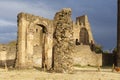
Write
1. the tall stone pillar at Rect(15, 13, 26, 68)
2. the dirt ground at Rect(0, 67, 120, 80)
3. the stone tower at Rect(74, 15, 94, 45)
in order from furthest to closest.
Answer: the stone tower at Rect(74, 15, 94, 45)
the tall stone pillar at Rect(15, 13, 26, 68)
the dirt ground at Rect(0, 67, 120, 80)

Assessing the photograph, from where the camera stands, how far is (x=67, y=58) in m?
24.0

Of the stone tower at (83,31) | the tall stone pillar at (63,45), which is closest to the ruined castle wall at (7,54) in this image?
the stone tower at (83,31)

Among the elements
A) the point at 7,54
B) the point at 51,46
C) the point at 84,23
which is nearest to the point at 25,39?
the point at 51,46

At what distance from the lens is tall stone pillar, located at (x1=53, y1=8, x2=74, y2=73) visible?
A: 24016 mm

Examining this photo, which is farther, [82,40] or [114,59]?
[82,40]

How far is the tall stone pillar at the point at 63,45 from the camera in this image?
2402 cm

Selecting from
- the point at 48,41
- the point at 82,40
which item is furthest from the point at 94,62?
the point at 82,40

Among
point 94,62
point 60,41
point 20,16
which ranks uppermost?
point 20,16

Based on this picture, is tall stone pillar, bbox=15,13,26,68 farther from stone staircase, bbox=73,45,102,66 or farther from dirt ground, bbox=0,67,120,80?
stone staircase, bbox=73,45,102,66

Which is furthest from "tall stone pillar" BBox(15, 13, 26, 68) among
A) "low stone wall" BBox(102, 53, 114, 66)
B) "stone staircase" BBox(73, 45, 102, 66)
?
"low stone wall" BBox(102, 53, 114, 66)

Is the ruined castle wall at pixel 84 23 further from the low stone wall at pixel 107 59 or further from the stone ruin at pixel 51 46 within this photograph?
the low stone wall at pixel 107 59

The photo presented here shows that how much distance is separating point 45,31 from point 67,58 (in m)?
16.2

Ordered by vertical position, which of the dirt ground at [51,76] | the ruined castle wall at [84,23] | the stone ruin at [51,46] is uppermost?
the ruined castle wall at [84,23]

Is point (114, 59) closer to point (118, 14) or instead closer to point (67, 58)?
point (118, 14)
